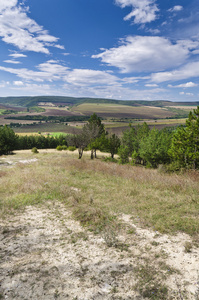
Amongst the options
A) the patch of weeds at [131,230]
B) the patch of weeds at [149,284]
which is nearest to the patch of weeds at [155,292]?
the patch of weeds at [149,284]

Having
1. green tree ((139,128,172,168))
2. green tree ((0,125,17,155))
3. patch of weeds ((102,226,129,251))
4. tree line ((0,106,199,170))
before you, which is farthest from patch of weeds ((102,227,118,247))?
green tree ((0,125,17,155))

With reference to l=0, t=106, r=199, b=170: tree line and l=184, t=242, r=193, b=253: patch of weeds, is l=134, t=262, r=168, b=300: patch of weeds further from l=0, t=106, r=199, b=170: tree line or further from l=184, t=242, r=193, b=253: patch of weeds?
l=0, t=106, r=199, b=170: tree line

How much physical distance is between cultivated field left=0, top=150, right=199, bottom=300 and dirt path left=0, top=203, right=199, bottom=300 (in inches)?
0.9

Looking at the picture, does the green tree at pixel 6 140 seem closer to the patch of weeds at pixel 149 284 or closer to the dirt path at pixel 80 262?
the dirt path at pixel 80 262

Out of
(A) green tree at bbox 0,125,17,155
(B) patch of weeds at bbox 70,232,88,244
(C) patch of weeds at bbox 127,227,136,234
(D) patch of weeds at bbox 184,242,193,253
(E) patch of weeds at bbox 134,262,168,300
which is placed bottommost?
(A) green tree at bbox 0,125,17,155

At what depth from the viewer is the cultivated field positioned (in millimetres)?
4027

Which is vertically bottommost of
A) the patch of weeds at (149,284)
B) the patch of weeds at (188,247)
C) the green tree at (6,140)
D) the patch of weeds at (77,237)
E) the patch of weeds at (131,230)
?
the green tree at (6,140)

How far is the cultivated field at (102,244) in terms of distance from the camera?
4.03m

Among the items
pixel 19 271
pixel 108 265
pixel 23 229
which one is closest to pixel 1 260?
pixel 19 271

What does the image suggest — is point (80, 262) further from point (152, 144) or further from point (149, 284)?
point (152, 144)

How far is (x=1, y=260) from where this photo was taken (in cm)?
496

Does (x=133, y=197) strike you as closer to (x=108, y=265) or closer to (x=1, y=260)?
(x=108, y=265)

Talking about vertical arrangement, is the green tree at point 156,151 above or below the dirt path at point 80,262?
below

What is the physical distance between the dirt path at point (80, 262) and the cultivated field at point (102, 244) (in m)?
0.02
